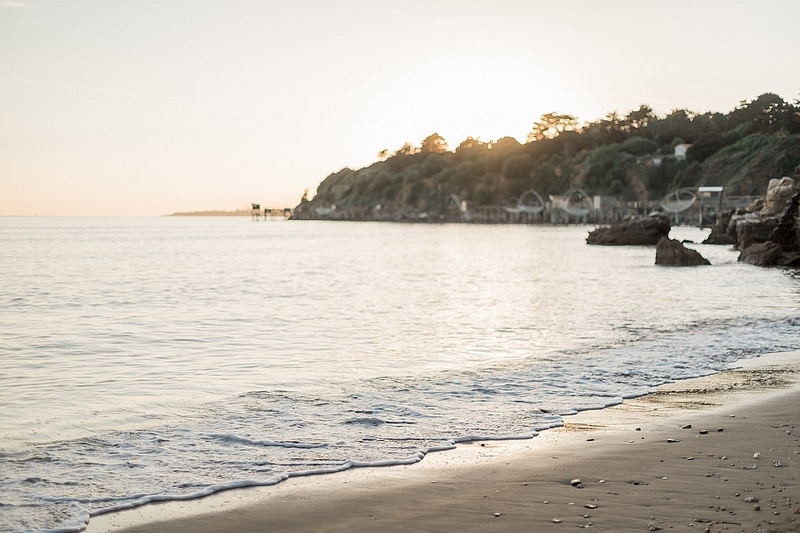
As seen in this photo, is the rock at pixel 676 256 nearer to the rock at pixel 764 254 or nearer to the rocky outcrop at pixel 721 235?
the rock at pixel 764 254

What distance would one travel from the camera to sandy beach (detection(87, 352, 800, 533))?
14.1 ft

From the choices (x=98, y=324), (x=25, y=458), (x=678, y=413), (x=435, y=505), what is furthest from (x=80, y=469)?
(x=98, y=324)

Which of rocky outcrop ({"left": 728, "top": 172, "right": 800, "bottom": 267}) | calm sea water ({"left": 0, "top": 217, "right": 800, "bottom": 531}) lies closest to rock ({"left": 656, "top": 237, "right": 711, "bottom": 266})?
rocky outcrop ({"left": 728, "top": 172, "right": 800, "bottom": 267})

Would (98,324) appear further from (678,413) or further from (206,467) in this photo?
Answer: (678,413)

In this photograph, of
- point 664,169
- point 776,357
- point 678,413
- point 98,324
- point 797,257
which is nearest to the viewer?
point 678,413

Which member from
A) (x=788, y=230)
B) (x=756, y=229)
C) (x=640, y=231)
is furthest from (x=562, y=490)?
(x=640, y=231)

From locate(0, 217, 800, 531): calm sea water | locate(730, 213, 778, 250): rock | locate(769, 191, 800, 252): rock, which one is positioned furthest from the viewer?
locate(730, 213, 778, 250): rock

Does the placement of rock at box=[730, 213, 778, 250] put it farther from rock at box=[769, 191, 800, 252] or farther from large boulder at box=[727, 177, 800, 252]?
rock at box=[769, 191, 800, 252]

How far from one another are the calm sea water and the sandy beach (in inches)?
14.1

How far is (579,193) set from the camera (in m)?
128

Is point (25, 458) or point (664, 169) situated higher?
point (664, 169)

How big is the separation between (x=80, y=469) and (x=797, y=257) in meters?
30.7

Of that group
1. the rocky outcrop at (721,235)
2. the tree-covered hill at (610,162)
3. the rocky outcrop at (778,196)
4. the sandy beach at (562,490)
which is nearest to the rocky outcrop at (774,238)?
the rocky outcrop at (778,196)

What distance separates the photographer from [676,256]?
3259 centimetres
